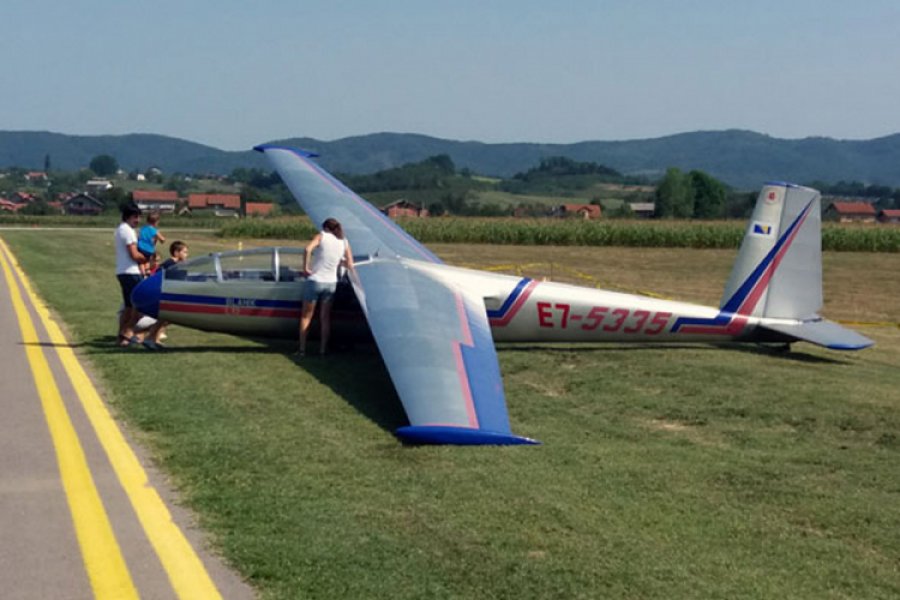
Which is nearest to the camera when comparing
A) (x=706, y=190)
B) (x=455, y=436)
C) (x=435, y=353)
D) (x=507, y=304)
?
(x=455, y=436)

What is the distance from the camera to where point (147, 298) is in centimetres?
1459

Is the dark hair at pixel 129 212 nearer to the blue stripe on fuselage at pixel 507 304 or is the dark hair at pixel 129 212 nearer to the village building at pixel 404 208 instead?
the blue stripe on fuselage at pixel 507 304

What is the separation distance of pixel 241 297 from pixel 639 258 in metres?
33.4

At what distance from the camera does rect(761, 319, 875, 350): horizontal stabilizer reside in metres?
15.0

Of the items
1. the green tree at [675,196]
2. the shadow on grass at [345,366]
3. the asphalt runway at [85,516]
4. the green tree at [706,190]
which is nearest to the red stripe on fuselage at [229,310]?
the shadow on grass at [345,366]

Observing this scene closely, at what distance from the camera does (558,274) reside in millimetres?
36656

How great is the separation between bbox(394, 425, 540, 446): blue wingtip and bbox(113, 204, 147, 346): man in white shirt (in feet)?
23.2

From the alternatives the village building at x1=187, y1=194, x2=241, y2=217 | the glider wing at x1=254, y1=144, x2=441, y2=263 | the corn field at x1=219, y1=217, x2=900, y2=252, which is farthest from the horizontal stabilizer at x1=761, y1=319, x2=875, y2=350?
the village building at x1=187, y1=194, x2=241, y2=217

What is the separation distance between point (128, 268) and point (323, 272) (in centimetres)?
292

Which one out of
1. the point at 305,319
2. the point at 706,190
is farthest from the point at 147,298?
the point at 706,190

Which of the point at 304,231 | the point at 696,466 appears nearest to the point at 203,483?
the point at 696,466

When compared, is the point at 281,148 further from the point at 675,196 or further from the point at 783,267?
the point at 675,196

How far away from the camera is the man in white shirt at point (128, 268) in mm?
15141

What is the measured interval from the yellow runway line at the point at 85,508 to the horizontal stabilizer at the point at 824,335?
1000 cm
